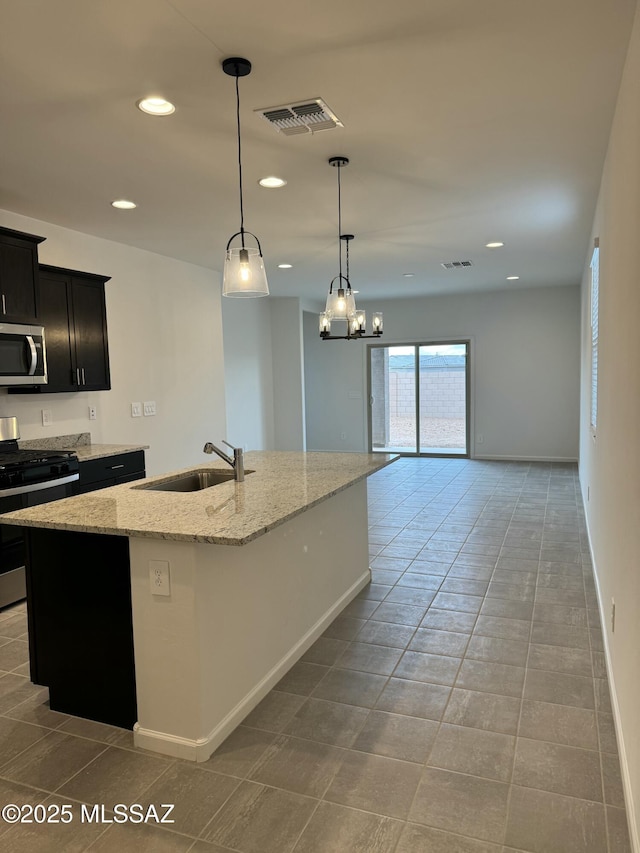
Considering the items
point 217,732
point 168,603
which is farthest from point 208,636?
point 217,732

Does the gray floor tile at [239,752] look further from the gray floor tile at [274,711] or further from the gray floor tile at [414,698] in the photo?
the gray floor tile at [414,698]

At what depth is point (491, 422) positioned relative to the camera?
30.5 feet

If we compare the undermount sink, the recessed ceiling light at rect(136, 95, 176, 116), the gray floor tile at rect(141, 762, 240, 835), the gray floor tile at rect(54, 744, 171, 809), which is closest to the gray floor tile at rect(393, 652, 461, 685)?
the gray floor tile at rect(141, 762, 240, 835)

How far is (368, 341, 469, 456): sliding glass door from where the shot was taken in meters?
9.55

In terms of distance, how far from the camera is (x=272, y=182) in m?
3.63

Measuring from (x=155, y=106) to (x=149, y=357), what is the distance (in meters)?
3.23

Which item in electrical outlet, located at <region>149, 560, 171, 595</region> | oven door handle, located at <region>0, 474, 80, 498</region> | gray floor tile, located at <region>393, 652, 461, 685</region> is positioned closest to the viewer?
electrical outlet, located at <region>149, 560, 171, 595</region>

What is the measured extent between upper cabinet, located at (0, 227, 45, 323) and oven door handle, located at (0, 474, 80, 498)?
107cm

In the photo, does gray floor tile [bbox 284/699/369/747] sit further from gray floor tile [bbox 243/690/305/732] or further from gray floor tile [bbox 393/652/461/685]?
gray floor tile [bbox 393/652/461/685]

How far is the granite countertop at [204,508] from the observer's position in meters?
2.09

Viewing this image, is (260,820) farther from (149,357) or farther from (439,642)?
(149,357)

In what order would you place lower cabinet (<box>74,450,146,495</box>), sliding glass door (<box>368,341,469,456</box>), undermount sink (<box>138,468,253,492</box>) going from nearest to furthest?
undermount sink (<box>138,468,253,492</box>)
lower cabinet (<box>74,450,146,495</box>)
sliding glass door (<box>368,341,469,456</box>)

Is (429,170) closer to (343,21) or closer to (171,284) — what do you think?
(343,21)

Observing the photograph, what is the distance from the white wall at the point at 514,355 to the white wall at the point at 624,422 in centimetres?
581
